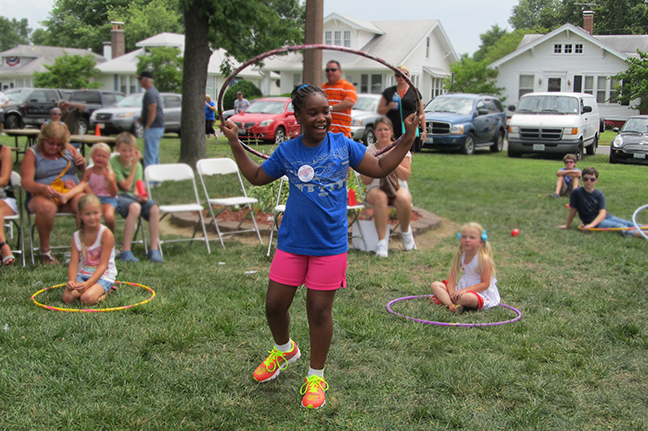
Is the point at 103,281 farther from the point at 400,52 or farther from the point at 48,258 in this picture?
the point at 400,52

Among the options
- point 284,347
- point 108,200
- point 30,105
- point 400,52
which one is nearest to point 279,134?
point 400,52

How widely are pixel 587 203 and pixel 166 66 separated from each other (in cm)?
791

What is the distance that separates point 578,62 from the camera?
226 inches

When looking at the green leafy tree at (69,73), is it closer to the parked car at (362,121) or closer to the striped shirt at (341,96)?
the parked car at (362,121)

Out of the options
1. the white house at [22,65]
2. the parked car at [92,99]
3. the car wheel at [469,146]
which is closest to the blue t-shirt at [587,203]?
the car wheel at [469,146]

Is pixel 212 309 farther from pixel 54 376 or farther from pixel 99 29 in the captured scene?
pixel 99 29

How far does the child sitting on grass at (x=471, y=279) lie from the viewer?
459 cm

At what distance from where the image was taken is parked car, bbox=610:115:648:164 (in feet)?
19.2

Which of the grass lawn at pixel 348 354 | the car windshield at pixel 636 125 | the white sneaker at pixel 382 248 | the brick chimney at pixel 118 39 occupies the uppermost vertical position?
the brick chimney at pixel 118 39

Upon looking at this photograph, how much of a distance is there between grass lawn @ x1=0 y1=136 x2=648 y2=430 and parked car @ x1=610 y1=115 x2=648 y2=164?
4.49 feet

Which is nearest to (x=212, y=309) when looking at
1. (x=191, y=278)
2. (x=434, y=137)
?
(x=191, y=278)

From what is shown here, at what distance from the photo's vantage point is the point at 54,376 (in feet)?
10.7

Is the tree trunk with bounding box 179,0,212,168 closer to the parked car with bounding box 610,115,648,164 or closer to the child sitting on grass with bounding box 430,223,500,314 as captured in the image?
the parked car with bounding box 610,115,648,164

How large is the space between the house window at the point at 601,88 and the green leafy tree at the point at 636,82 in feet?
0.36
